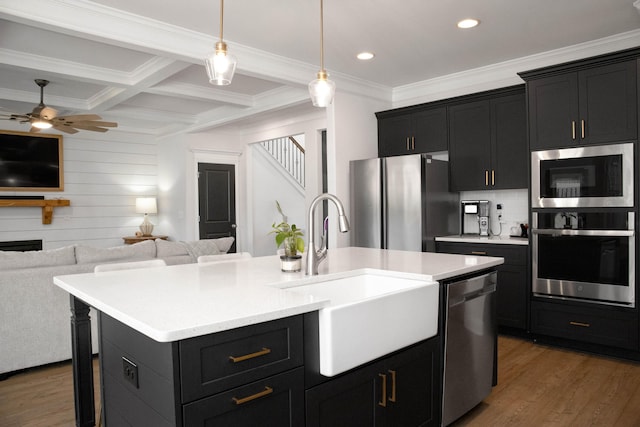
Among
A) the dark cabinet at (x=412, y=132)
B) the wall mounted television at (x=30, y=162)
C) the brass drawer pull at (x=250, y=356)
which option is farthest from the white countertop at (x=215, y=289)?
the wall mounted television at (x=30, y=162)

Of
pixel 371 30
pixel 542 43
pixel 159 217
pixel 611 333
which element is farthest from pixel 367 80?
pixel 159 217

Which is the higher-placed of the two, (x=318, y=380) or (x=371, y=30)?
(x=371, y=30)

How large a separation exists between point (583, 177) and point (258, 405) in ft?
11.3

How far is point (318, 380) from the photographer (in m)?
1.63

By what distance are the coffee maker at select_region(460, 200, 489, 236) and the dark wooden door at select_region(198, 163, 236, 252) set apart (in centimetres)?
426

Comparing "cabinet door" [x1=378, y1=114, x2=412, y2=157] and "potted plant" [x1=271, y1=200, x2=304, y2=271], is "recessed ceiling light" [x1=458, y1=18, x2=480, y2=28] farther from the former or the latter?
"potted plant" [x1=271, y1=200, x2=304, y2=271]

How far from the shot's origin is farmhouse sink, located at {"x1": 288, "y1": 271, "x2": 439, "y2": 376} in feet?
5.24

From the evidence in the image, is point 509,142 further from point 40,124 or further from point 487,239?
point 40,124

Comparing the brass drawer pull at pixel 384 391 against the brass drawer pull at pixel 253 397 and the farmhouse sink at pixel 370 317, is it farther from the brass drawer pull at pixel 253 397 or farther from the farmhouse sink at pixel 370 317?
Answer: the brass drawer pull at pixel 253 397

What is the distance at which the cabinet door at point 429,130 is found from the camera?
16.4 feet

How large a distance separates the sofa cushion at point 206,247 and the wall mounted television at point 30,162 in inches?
163

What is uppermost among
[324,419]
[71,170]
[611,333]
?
[71,170]

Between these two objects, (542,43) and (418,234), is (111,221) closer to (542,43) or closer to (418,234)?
(418,234)

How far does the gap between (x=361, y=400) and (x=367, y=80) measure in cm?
420
